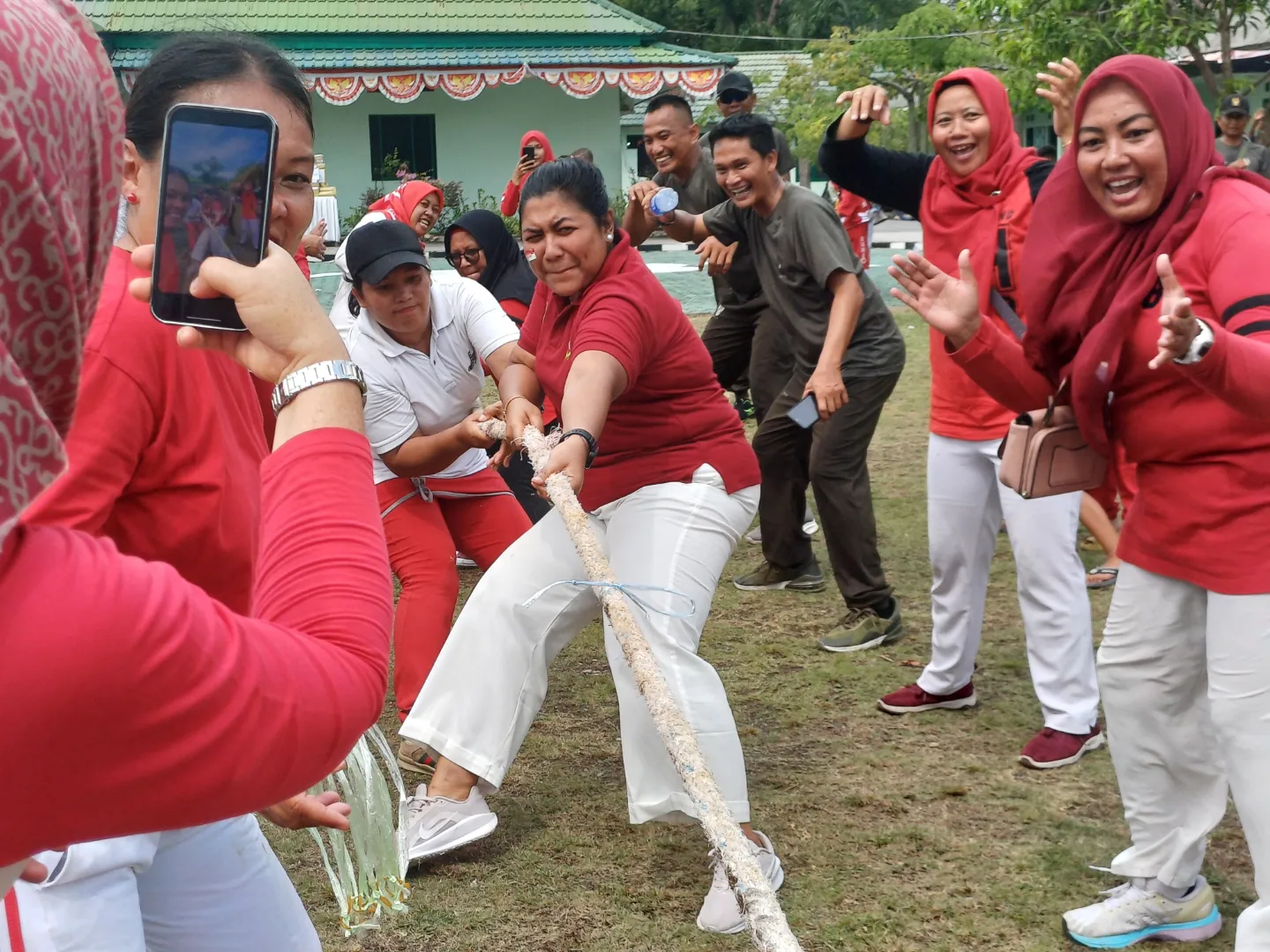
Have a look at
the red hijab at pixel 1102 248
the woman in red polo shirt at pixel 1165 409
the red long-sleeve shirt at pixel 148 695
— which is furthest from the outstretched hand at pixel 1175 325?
the red long-sleeve shirt at pixel 148 695

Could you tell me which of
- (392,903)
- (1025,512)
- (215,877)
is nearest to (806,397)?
(1025,512)

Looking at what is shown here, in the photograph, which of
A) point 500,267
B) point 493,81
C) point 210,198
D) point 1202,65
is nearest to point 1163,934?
point 210,198

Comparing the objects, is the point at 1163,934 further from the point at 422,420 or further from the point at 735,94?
the point at 735,94

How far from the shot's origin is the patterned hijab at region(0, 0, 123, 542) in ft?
2.86

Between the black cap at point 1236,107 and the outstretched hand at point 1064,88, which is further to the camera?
the black cap at point 1236,107

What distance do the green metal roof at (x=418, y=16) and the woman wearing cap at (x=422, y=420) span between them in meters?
22.9

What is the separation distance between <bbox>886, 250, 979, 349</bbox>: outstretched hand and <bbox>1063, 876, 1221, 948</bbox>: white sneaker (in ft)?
4.80

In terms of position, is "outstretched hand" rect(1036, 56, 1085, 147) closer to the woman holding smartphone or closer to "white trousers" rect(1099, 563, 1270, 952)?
"white trousers" rect(1099, 563, 1270, 952)

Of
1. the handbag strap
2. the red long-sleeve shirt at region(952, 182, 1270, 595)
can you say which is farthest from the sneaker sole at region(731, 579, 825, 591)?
the red long-sleeve shirt at region(952, 182, 1270, 595)

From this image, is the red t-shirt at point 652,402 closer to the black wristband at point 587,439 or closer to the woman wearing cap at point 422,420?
the black wristband at point 587,439

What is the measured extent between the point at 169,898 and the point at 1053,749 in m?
3.18

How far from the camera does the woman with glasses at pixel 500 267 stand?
633 cm

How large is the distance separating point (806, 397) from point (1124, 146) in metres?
2.26

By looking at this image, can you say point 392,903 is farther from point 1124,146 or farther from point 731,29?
point 731,29
